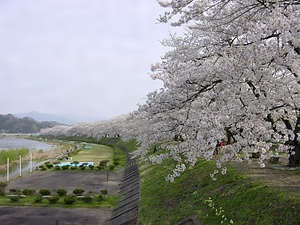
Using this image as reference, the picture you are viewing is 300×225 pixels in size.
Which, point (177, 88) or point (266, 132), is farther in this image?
point (177, 88)

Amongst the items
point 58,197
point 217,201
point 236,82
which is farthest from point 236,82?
point 58,197

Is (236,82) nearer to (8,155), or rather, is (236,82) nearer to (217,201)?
(217,201)

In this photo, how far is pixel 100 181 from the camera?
31.4 m

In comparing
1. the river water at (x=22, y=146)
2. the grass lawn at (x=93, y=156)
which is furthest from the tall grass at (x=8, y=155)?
the grass lawn at (x=93, y=156)

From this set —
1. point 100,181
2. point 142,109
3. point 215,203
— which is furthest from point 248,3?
Answer: point 100,181

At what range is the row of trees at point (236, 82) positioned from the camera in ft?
26.4

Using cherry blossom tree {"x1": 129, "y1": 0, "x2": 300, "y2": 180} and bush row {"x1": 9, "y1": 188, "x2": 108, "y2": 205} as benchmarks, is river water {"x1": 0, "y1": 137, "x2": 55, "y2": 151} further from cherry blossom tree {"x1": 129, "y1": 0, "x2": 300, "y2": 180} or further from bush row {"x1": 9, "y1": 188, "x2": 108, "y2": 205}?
cherry blossom tree {"x1": 129, "y1": 0, "x2": 300, "y2": 180}

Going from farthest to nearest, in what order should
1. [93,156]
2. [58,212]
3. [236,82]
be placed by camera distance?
1. [93,156]
2. [58,212]
3. [236,82]

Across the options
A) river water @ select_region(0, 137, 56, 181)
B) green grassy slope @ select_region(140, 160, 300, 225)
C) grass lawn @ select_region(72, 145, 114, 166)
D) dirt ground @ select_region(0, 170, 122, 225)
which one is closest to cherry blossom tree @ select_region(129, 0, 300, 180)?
green grassy slope @ select_region(140, 160, 300, 225)

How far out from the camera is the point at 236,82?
857 centimetres

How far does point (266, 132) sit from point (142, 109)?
4.46 metres

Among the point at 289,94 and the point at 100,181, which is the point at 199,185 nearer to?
the point at 289,94

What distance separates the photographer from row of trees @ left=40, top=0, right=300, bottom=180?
8.05 meters

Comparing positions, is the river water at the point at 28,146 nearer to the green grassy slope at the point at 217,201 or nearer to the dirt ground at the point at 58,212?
the dirt ground at the point at 58,212
